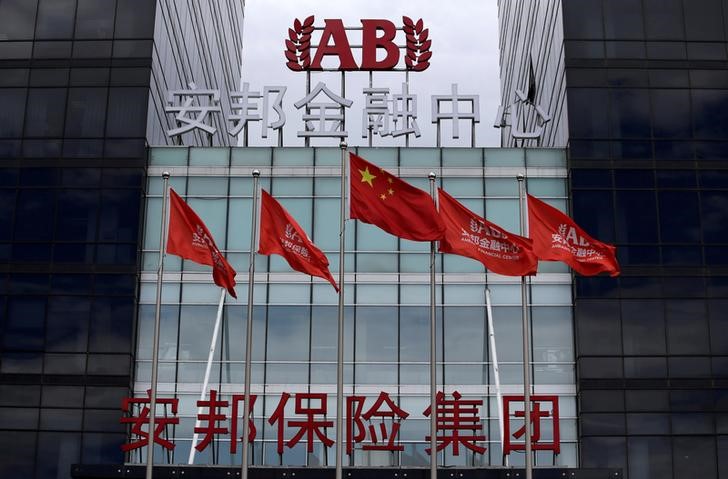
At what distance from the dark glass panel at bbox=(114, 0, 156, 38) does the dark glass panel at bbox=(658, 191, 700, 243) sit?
2264cm

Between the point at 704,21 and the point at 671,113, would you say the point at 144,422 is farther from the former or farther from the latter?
the point at 704,21

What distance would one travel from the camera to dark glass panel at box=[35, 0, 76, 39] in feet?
161

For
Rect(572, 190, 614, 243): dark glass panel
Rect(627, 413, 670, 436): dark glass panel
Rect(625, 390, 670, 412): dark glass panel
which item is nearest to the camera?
Rect(627, 413, 670, 436): dark glass panel

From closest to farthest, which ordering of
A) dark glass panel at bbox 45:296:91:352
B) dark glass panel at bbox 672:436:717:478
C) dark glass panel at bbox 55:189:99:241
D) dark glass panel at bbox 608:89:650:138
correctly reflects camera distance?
1. dark glass panel at bbox 672:436:717:478
2. dark glass panel at bbox 45:296:91:352
3. dark glass panel at bbox 55:189:99:241
4. dark glass panel at bbox 608:89:650:138

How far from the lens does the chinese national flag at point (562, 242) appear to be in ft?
107

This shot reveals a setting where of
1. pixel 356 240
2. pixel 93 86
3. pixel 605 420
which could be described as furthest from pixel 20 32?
pixel 605 420

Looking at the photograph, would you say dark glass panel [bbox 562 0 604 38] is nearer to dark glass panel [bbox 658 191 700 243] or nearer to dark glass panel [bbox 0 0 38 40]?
dark glass panel [bbox 658 191 700 243]

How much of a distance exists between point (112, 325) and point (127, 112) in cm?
909

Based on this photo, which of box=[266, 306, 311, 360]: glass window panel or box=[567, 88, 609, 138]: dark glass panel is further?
box=[567, 88, 609, 138]: dark glass panel

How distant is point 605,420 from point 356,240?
40.6ft

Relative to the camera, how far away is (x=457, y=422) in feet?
140

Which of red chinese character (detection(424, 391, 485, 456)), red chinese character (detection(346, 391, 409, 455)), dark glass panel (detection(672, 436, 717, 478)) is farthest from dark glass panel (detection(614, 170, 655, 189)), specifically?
red chinese character (detection(346, 391, 409, 455))

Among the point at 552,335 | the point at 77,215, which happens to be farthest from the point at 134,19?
the point at 552,335

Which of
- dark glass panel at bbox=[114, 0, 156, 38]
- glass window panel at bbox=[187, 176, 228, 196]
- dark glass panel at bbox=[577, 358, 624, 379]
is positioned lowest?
dark glass panel at bbox=[577, 358, 624, 379]
